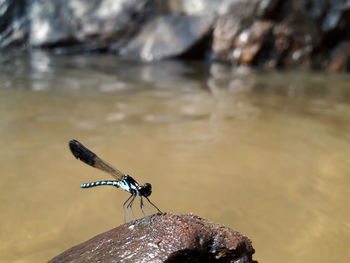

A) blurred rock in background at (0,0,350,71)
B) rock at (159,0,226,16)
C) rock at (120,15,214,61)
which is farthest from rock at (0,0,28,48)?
rock at (159,0,226,16)

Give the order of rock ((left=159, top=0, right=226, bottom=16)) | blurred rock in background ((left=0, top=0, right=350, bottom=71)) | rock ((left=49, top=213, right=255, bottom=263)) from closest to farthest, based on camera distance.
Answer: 1. rock ((left=49, top=213, right=255, bottom=263))
2. blurred rock in background ((left=0, top=0, right=350, bottom=71))
3. rock ((left=159, top=0, right=226, bottom=16))

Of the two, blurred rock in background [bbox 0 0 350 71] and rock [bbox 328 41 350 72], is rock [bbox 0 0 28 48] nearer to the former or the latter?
blurred rock in background [bbox 0 0 350 71]

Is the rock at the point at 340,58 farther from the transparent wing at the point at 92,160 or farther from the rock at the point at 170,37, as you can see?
the transparent wing at the point at 92,160

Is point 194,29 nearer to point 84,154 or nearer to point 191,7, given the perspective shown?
point 191,7

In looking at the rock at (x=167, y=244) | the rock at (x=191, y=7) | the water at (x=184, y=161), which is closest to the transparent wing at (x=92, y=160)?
the water at (x=184, y=161)

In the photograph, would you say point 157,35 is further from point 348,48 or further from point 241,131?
point 241,131

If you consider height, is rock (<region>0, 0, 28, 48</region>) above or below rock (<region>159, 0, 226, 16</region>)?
above

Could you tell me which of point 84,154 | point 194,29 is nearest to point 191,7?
point 194,29

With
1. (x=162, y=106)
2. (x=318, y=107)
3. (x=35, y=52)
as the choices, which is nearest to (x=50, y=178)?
(x=162, y=106)
